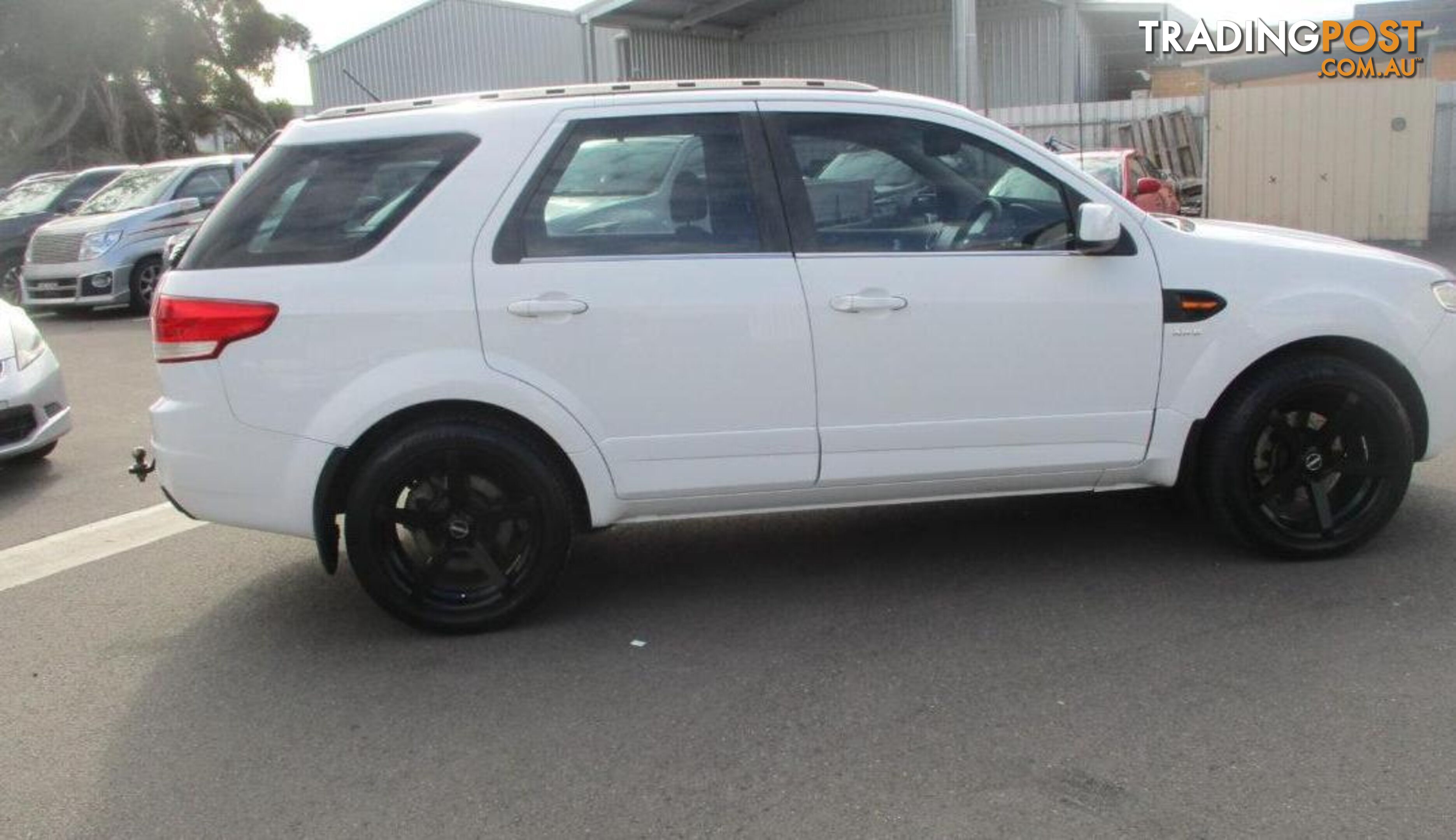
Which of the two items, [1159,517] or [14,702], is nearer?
[14,702]

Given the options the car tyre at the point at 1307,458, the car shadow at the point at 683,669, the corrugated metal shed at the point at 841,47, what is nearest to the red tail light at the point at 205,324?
the car shadow at the point at 683,669

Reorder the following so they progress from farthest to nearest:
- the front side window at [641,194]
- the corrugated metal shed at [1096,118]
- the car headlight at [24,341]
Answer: the corrugated metal shed at [1096,118]
the car headlight at [24,341]
the front side window at [641,194]

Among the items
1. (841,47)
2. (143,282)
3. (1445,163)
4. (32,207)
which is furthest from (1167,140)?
(32,207)

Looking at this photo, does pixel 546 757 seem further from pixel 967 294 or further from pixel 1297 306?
pixel 1297 306

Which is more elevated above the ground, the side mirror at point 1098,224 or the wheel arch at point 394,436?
the side mirror at point 1098,224

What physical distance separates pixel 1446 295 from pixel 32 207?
1864 cm

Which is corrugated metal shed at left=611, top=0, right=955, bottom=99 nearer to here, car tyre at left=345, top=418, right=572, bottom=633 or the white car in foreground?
the white car in foreground

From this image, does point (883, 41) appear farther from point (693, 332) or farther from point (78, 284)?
point (693, 332)

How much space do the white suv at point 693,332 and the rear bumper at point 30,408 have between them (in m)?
2.91

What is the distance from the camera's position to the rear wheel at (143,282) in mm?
15555

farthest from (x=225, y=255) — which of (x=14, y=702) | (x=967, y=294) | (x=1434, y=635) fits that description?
(x=1434, y=635)

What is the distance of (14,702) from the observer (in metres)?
4.11

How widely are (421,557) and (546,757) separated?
117 cm

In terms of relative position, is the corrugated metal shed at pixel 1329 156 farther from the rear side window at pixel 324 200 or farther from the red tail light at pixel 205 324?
the red tail light at pixel 205 324
